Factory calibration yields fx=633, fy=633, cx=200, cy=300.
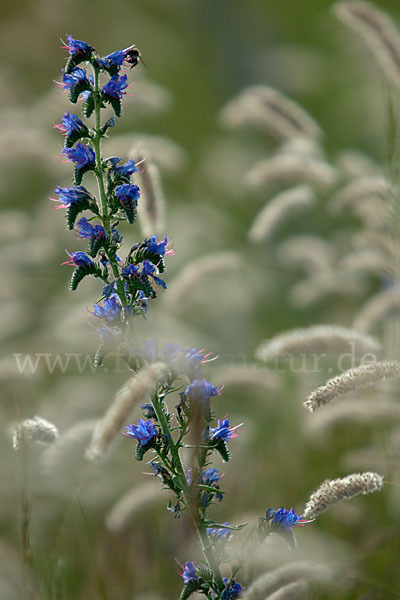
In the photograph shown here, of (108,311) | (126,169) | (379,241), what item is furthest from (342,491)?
(379,241)

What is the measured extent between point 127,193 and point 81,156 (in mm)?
180

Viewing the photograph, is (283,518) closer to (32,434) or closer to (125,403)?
(125,403)

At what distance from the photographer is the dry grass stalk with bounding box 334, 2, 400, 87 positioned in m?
3.72

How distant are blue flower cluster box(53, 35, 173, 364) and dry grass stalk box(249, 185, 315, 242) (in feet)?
7.13

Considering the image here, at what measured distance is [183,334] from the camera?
462 cm

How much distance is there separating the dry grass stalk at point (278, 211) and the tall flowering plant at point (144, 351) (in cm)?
219

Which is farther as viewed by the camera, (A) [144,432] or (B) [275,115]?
(B) [275,115]

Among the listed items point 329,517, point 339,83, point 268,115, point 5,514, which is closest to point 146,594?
point 329,517

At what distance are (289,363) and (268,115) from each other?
217 cm

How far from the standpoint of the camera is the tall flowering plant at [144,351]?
188 centimetres

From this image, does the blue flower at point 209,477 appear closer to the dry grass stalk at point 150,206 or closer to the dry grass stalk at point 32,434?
the dry grass stalk at point 32,434

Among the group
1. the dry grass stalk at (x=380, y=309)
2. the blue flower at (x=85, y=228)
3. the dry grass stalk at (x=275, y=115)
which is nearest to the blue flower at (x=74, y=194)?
the blue flower at (x=85, y=228)

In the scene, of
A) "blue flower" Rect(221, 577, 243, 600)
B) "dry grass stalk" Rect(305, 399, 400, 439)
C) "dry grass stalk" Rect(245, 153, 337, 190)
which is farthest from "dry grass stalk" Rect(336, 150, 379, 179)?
"blue flower" Rect(221, 577, 243, 600)

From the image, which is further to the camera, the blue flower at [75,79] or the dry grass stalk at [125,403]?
the blue flower at [75,79]
